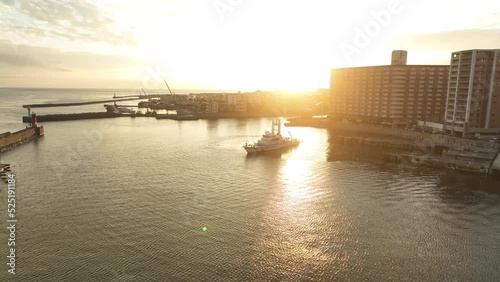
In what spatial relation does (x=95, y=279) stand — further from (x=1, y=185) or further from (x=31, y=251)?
(x=1, y=185)

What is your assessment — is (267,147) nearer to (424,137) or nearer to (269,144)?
(269,144)

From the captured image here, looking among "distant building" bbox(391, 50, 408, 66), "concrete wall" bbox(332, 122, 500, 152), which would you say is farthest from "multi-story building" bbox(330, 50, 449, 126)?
"concrete wall" bbox(332, 122, 500, 152)

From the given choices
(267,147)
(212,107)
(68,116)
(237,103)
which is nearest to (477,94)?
(267,147)

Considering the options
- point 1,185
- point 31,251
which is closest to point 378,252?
point 31,251

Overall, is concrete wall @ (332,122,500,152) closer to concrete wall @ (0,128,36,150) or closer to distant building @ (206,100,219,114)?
distant building @ (206,100,219,114)

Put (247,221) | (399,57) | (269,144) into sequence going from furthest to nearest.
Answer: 1. (399,57)
2. (269,144)
3. (247,221)

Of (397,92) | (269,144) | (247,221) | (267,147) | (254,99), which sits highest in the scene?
(397,92)
